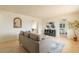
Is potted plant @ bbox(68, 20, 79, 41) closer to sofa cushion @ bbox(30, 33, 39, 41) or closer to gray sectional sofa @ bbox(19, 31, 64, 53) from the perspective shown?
gray sectional sofa @ bbox(19, 31, 64, 53)

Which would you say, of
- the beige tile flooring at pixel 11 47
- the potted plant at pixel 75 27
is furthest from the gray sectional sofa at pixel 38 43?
the potted plant at pixel 75 27

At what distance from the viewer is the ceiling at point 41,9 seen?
7.32 ft

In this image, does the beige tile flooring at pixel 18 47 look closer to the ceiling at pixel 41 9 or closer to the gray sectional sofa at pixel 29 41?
the gray sectional sofa at pixel 29 41

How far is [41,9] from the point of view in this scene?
229 centimetres

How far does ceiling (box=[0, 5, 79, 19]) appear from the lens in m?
2.23

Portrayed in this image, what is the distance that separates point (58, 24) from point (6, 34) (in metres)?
1.11

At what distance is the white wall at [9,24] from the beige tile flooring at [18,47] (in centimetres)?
17

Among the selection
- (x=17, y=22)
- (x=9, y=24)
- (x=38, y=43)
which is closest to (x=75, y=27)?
(x=38, y=43)

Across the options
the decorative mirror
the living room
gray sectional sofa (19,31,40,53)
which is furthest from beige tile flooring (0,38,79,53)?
the decorative mirror

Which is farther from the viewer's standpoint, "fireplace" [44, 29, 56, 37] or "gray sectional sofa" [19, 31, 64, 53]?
"fireplace" [44, 29, 56, 37]

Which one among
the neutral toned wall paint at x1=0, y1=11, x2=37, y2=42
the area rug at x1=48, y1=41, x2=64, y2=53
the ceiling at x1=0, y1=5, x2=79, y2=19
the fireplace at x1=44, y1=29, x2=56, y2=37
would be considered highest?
the ceiling at x1=0, y1=5, x2=79, y2=19
